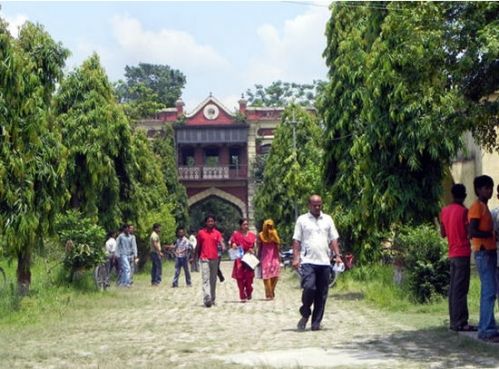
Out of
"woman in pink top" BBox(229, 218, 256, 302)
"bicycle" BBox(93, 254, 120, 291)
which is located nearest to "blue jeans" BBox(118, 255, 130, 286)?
"bicycle" BBox(93, 254, 120, 291)

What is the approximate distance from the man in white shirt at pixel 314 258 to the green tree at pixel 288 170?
72.2ft

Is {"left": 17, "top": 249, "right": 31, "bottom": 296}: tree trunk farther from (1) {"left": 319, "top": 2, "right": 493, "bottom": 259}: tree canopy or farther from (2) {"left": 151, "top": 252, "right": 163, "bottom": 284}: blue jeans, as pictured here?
(2) {"left": 151, "top": 252, "right": 163, "bottom": 284}: blue jeans

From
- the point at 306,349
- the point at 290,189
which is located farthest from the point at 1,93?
the point at 290,189

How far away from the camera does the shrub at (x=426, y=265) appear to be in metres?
13.7

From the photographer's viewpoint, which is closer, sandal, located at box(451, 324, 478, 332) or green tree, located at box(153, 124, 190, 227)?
sandal, located at box(451, 324, 478, 332)

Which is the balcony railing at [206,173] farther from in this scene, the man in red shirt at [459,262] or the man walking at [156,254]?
the man in red shirt at [459,262]

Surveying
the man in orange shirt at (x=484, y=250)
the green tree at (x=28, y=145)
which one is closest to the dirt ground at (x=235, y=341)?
the man in orange shirt at (x=484, y=250)

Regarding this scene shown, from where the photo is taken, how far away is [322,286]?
11156 mm

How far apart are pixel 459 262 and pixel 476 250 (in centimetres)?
56

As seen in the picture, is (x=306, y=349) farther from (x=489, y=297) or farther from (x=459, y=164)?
(x=459, y=164)

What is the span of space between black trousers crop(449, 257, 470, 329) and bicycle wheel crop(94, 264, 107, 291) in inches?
415

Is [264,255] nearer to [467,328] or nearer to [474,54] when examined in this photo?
[467,328]

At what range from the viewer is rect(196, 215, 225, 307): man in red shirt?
1633 cm

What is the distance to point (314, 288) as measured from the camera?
11.0 metres
